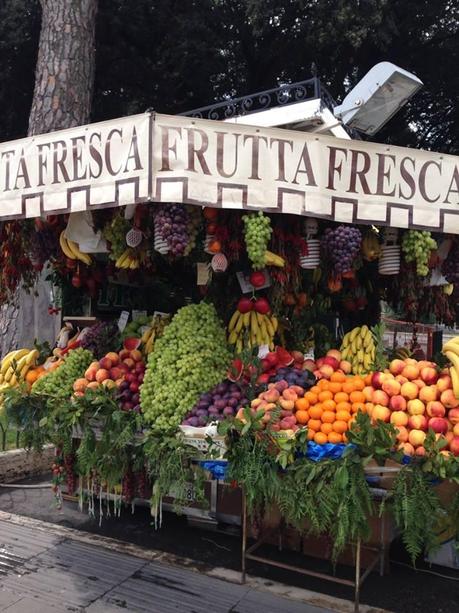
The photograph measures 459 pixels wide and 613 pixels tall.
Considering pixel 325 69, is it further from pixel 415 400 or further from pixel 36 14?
pixel 415 400

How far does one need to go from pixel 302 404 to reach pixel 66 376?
2032mm

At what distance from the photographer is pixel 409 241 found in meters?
3.67

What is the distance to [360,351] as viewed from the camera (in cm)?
409

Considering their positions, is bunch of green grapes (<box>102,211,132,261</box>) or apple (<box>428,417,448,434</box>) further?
bunch of green grapes (<box>102,211,132,261</box>)

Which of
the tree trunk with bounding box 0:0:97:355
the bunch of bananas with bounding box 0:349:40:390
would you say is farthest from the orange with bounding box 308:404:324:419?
the tree trunk with bounding box 0:0:97:355

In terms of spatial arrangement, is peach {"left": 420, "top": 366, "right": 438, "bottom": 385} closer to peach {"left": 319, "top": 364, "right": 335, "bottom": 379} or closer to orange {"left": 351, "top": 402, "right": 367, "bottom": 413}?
orange {"left": 351, "top": 402, "right": 367, "bottom": 413}

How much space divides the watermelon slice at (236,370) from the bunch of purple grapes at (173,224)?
907 mm

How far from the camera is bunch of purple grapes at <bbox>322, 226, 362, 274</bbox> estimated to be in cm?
367

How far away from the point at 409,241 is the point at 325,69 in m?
11.1

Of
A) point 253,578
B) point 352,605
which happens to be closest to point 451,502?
point 352,605

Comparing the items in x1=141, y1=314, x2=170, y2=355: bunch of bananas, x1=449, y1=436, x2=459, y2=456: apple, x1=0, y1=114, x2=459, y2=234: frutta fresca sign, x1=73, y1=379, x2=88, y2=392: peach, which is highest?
x1=0, y1=114, x2=459, y2=234: frutta fresca sign

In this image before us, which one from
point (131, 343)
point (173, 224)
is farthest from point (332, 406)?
point (131, 343)

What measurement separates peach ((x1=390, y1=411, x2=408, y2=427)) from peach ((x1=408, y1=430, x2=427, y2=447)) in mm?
75

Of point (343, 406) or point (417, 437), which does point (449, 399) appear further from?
point (343, 406)
